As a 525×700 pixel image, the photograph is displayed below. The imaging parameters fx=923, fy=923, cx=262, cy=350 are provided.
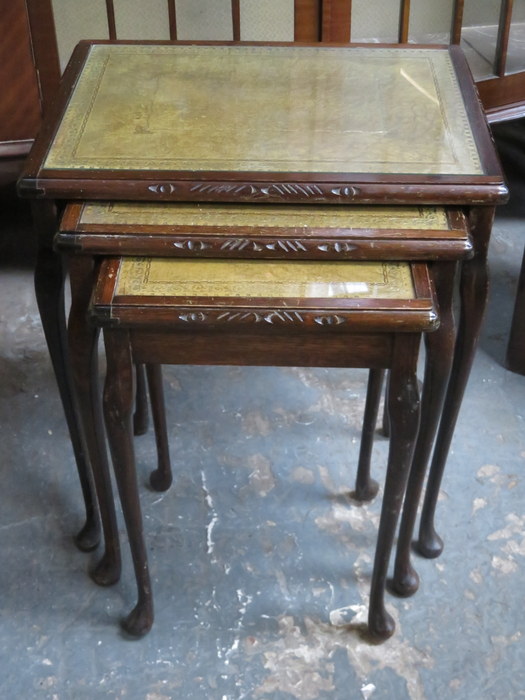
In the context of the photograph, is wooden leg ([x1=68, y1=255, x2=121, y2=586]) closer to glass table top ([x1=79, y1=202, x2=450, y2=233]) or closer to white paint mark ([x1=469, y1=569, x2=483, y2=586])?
glass table top ([x1=79, y1=202, x2=450, y2=233])

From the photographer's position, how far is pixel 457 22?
195 cm

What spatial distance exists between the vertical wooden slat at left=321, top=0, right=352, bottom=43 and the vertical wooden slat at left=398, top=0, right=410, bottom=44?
11 centimetres

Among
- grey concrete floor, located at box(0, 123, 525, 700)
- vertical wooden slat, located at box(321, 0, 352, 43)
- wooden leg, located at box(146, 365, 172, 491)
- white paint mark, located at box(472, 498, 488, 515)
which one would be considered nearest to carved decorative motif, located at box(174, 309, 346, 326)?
wooden leg, located at box(146, 365, 172, 491)

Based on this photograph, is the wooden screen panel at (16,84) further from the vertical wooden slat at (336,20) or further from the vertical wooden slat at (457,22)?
the vertical wooden slat at (457,22)

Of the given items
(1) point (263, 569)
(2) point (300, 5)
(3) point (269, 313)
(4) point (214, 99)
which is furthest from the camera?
(2) point (300, 5)

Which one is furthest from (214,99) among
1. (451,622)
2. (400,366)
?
(451,622)

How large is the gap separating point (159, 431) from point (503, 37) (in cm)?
→ 114

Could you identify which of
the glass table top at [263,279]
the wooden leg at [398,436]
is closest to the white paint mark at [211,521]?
the wooden leg at [398,436]

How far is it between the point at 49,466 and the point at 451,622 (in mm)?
775

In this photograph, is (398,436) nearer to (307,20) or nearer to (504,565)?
(504,565)

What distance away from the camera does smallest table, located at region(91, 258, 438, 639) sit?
1064mm

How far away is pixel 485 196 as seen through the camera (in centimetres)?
114

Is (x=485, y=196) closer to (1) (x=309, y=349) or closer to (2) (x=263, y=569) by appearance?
(1) (x=309, y=349)

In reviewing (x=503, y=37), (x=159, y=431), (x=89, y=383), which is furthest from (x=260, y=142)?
(x=503, y=37)
